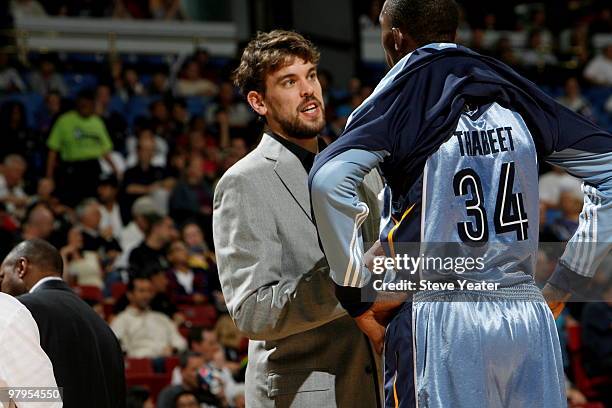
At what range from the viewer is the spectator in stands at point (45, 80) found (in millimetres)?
12898

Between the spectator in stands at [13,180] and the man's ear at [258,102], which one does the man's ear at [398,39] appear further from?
the spectator in stands at [13,180]

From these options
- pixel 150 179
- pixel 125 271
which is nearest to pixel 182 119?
pixel 150 179

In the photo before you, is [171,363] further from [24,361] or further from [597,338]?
[24,361]

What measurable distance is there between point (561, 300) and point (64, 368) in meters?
2.10

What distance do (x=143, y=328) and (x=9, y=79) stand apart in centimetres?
547

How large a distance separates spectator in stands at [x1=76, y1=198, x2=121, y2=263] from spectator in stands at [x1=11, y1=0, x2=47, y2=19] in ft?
19.0

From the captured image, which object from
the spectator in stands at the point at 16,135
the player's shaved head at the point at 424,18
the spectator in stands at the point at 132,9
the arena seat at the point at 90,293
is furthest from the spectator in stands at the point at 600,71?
the player's shaved head at the point at 424,18

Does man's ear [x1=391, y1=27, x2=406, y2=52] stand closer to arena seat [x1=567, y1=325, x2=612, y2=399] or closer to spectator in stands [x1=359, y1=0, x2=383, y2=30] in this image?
arena seat [x1=567, y1=325, x2=612, y2=399]

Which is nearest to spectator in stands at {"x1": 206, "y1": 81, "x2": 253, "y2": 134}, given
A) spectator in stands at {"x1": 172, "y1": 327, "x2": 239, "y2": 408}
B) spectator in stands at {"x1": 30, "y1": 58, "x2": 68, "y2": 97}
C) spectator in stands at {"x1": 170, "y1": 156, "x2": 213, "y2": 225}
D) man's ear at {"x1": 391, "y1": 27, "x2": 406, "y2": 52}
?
spectator in stands at {"x1": 170, "y1": 156, "x2": 213, "y2": 225}

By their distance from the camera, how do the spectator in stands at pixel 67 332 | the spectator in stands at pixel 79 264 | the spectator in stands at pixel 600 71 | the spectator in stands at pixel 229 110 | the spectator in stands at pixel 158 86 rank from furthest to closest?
1. the spectator in stands at pixel 600 71
2. the spectator in stands at pixel 158 86
3. the spectator in stands at pixel 229 110
4. the spectator in stands at pixel 79 264
5. the spectator in stands at pixel 67 332

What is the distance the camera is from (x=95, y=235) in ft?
32.7

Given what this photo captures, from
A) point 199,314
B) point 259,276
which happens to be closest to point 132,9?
point 199,314

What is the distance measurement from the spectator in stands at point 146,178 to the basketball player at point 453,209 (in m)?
8.47

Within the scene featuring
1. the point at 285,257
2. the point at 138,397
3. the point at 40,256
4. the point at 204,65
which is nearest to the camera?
the point at 285,257
